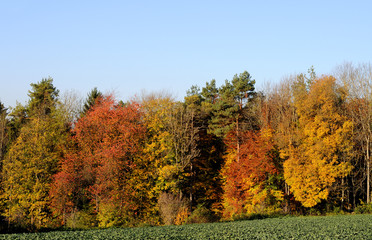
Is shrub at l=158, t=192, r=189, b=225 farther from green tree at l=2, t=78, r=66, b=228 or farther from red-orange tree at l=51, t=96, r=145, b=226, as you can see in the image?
green tree at l=2, t=78, r=66, b=228

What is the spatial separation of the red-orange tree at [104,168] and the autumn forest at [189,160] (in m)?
0.14

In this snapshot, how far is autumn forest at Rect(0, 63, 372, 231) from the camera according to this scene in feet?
140

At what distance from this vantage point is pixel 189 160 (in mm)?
49156

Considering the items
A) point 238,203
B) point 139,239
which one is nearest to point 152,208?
point 238,203

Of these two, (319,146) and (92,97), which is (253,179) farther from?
(92,97)

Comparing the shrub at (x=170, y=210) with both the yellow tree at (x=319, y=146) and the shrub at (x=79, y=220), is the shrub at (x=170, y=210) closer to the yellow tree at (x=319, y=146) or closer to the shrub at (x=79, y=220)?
the shrub at (x=79, y=220)

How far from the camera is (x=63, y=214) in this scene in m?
42.7

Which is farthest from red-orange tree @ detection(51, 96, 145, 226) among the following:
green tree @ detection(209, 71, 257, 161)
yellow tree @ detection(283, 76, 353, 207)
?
yellow tree @ detection(283, 76, 353, 207)

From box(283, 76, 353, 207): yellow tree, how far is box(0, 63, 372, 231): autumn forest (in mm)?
126

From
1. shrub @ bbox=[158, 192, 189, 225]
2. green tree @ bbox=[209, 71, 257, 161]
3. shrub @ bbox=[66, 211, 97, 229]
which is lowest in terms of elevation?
shrub @ bbox=[66, 211, 97, 229]

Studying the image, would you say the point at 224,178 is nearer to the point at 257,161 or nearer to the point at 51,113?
the point at 257,161

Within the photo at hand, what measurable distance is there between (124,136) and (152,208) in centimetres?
899

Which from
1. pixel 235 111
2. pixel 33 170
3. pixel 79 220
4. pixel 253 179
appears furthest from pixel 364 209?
pixel 33 170

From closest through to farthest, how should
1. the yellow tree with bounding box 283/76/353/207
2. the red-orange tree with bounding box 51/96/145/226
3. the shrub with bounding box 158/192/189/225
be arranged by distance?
the shrub with bounding box 158/192/189/225
the red-orange tree with bounding box 51/96/145/226
the yellow tree with bounding box 283/76/353/207
